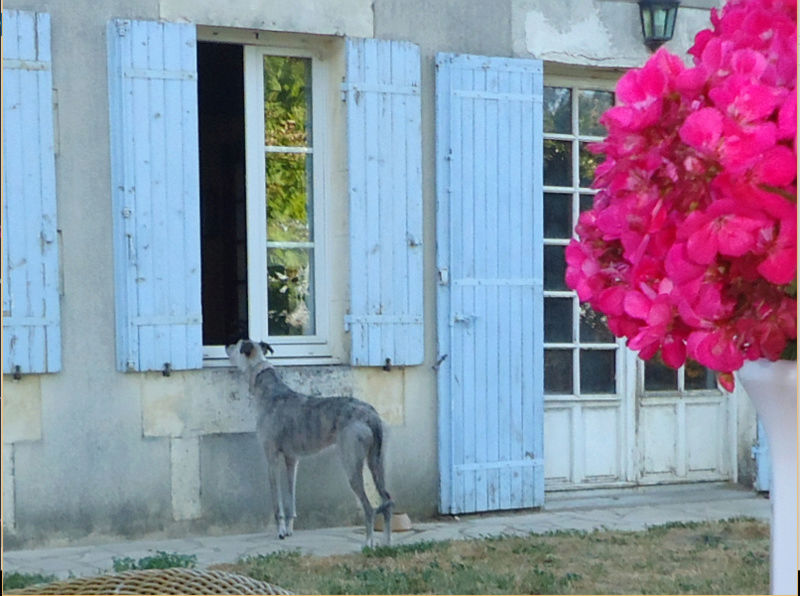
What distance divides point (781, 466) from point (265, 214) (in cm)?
476

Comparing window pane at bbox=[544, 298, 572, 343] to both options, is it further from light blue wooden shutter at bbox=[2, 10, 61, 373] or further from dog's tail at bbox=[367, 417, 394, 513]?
light blue wooden shutter at bbox=[2, 10, 61, 373]

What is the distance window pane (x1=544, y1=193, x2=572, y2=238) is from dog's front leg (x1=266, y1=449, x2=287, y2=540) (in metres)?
2.09

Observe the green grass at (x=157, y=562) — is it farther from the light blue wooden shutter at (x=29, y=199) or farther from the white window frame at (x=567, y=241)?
the white window frame at (x=567, y=241)

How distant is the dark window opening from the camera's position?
7.27 m

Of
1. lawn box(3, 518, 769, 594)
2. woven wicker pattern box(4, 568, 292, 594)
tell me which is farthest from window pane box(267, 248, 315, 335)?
woven wicker pattern box(4, 568, 292, 594)

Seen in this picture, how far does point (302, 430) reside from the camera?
210 inches

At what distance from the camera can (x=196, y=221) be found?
5.32 meters

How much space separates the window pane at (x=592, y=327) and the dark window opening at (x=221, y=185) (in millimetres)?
2146

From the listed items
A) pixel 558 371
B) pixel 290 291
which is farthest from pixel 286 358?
pixel 558 371

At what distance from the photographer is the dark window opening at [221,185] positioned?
23.8ft

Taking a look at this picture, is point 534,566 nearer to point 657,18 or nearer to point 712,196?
point 657,18

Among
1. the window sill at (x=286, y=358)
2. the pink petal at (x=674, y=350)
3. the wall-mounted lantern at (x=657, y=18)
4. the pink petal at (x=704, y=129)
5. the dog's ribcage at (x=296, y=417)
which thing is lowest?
the dog's ribcage at (x=296, y=417)

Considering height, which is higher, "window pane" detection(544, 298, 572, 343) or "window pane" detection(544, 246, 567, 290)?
"window pane" detection(544, 246, 567, 290)

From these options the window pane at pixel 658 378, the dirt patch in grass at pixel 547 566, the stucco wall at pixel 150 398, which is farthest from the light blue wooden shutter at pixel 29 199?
the window pane at pixel 658 378
